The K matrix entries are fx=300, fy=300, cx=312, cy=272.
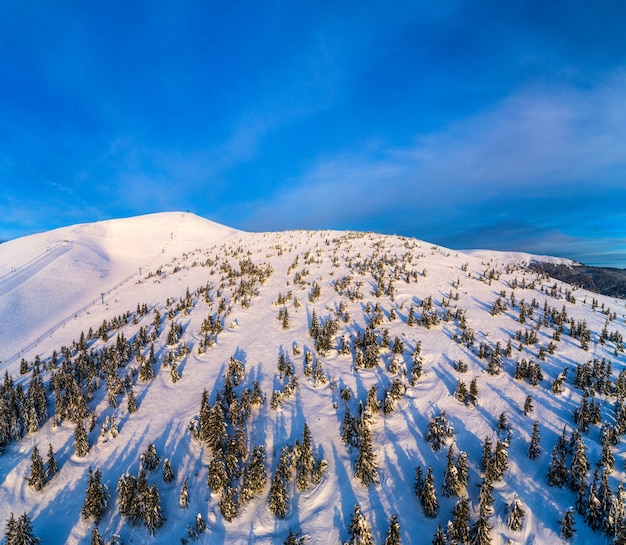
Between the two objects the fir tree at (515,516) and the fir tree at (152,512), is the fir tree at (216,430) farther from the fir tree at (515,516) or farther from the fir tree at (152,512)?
the fir tree at (515,516)

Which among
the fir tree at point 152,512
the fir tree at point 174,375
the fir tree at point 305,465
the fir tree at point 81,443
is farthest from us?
the fir tree at point 174,375

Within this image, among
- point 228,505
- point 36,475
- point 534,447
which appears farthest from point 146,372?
point 534,447

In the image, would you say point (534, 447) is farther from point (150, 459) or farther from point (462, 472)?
point (150, 459)

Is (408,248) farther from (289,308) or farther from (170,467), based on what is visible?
(170,467)

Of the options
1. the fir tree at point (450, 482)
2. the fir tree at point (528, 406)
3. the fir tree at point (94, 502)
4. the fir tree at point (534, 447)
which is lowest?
the fir tree at point (94, 502)

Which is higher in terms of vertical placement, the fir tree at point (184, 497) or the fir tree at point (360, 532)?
the fir tree at point (360, 532)

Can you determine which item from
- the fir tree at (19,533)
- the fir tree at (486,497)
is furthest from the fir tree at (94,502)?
the fir tree at (486,497)

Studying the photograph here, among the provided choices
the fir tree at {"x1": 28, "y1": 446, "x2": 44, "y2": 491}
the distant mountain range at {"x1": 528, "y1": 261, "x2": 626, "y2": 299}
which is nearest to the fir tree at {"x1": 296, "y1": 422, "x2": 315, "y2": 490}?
the fir tree at {"x1": 28, "y1": 446, "x2": 44, "y2": 491}

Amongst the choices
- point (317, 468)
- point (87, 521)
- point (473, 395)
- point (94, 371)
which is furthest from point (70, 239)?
point (473, 395)
